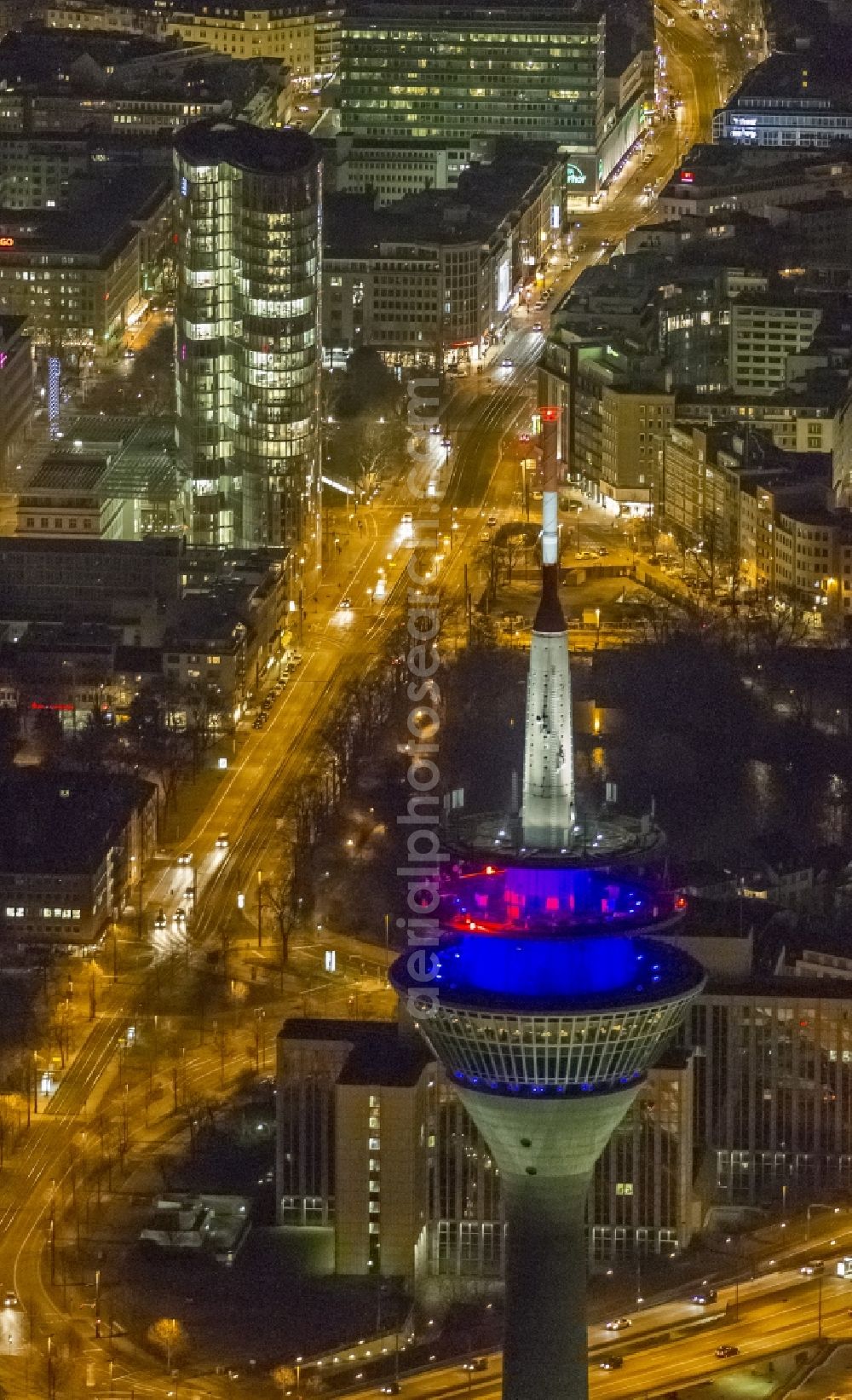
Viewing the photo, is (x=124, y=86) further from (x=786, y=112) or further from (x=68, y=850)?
(x=68, y=850)

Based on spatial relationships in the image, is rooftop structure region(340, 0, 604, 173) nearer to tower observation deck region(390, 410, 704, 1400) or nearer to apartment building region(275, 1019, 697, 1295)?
apartment building region(275, 1019, 697, 1295)

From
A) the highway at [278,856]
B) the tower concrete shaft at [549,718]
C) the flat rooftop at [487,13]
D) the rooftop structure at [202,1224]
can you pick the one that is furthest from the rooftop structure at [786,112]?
the tower concrete shaft at [549,718]

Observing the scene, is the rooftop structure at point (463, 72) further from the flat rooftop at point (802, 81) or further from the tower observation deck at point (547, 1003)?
the tower observation deck at point (547, 1003)

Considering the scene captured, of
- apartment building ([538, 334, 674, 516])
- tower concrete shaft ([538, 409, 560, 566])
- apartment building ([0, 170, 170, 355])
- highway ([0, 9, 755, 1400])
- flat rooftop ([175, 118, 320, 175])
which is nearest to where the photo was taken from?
tower concrete shaft ([538, 409, 560, 566])

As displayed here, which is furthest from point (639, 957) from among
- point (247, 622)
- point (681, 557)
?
point (681, 557)

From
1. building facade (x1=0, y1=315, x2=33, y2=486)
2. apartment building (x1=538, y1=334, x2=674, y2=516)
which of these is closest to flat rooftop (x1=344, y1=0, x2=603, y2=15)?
apartment building (x1=538, y1=334, x2=674, y2=516)

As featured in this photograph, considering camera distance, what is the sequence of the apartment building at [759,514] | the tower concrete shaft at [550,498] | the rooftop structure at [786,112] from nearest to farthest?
the tower concrete shaft at [550,498]
the apartment building at [759,514]
the rooftop structure at [786,112]

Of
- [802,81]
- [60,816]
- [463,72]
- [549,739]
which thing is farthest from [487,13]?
[549,739]
